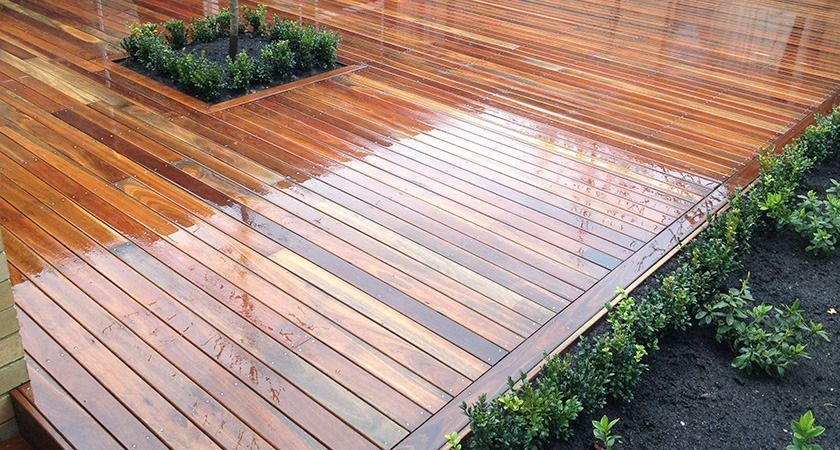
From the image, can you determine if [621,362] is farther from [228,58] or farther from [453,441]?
[228,58]

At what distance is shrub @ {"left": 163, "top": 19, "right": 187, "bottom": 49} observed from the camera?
4492mm

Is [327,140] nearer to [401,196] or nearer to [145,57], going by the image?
[401,196]

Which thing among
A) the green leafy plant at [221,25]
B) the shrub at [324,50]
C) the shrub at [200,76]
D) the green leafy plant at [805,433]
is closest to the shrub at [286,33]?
the shrub at [324,50]

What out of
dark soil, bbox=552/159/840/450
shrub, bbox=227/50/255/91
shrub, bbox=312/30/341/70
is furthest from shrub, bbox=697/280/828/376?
shrub, bbox=312/30/341/70

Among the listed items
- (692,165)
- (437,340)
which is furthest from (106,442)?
(692,165)

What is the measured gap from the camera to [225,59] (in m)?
4.47

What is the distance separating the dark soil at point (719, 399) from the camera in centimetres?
197

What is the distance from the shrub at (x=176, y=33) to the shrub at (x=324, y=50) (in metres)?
0.80

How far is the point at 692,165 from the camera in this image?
362 centimetres

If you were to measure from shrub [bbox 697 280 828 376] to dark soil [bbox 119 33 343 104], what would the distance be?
2.75 m

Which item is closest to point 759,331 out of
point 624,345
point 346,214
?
point 624,345

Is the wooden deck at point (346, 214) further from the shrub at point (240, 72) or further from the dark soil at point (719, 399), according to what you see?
the dark soil at point (719, 399)

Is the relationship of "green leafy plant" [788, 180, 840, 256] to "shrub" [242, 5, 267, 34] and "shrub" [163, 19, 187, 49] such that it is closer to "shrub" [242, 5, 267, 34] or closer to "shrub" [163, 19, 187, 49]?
"shrub" [242, 5, 267, 34]

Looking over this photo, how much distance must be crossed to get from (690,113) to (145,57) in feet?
10.3
